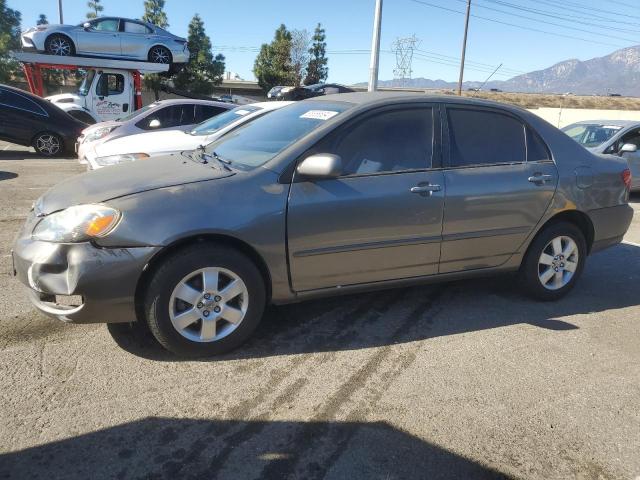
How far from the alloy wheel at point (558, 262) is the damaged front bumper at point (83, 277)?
10.5ft

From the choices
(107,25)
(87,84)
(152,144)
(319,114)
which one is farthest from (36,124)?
(319,114)

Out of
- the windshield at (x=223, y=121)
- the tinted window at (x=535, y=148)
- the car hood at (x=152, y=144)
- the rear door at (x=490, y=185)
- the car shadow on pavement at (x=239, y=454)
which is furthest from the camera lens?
the windshield at (x=223, y=121)

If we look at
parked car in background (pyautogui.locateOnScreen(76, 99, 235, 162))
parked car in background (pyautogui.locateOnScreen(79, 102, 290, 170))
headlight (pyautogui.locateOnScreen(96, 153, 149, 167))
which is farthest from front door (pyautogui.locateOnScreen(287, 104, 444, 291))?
parked car in background (pyautogui.locateOnScreen(76, 99, 235, 162))

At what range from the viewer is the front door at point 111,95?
591 inches

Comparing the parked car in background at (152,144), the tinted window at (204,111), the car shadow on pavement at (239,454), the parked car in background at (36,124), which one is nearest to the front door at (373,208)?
the car shadow on pavement at (239,454)

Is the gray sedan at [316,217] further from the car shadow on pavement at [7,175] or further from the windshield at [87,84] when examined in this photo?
the windshield at [87,84]

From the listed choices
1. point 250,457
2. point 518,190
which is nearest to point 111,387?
point 250,457

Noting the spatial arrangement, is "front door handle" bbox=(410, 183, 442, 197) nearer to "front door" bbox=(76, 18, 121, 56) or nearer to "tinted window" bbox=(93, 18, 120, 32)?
"front door" bbox=(76, 18, 121, 56)

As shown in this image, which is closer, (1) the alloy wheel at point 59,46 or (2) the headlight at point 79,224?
(2) the headlight at point 79,224

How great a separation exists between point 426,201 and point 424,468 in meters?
1.92

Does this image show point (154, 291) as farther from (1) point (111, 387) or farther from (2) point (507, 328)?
(2) point (507, 328)

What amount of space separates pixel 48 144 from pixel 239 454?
474 inches

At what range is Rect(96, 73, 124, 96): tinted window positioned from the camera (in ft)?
49.3

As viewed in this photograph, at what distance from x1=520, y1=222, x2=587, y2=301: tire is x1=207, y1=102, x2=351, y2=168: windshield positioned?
6.68 feet
